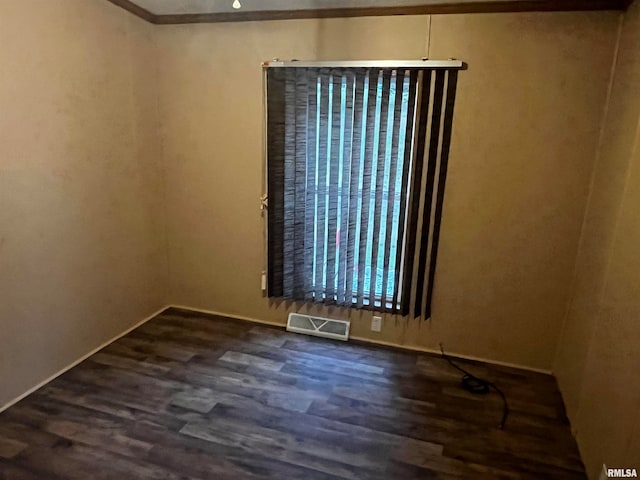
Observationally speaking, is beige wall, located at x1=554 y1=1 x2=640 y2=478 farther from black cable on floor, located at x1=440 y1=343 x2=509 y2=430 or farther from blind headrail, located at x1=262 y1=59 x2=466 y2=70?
blind headrail, located at x1=262 y1=59 x2=466 y2=70

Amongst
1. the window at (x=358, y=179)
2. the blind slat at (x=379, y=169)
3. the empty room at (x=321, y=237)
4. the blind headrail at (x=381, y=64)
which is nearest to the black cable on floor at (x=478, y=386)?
the empty room at (x=321, y=237)

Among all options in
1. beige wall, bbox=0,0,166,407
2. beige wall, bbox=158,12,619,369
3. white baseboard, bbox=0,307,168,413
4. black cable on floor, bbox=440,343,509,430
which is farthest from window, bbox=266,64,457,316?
white baseboard, bbox=0,307,168,413

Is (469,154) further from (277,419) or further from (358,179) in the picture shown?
(277,419)

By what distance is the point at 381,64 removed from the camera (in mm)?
2664

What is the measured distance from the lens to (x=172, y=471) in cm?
193

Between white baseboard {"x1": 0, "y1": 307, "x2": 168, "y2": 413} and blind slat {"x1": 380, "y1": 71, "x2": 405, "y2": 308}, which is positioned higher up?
blind slat {"x1": 380, "y1": 71, "x2": 405, "y2": 308}

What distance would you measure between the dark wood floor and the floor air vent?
0.13m

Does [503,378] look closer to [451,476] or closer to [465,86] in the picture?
[451,476]

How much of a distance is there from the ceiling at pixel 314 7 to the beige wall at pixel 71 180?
206mm

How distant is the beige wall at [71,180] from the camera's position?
2209 mm

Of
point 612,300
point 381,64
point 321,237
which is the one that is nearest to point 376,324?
point 321,237

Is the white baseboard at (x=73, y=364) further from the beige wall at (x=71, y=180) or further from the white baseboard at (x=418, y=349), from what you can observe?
the white baseboard at (x=418, y=349)

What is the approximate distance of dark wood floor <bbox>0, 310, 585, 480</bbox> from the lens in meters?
1.98

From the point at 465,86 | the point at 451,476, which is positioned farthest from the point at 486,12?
the point at 451,476
